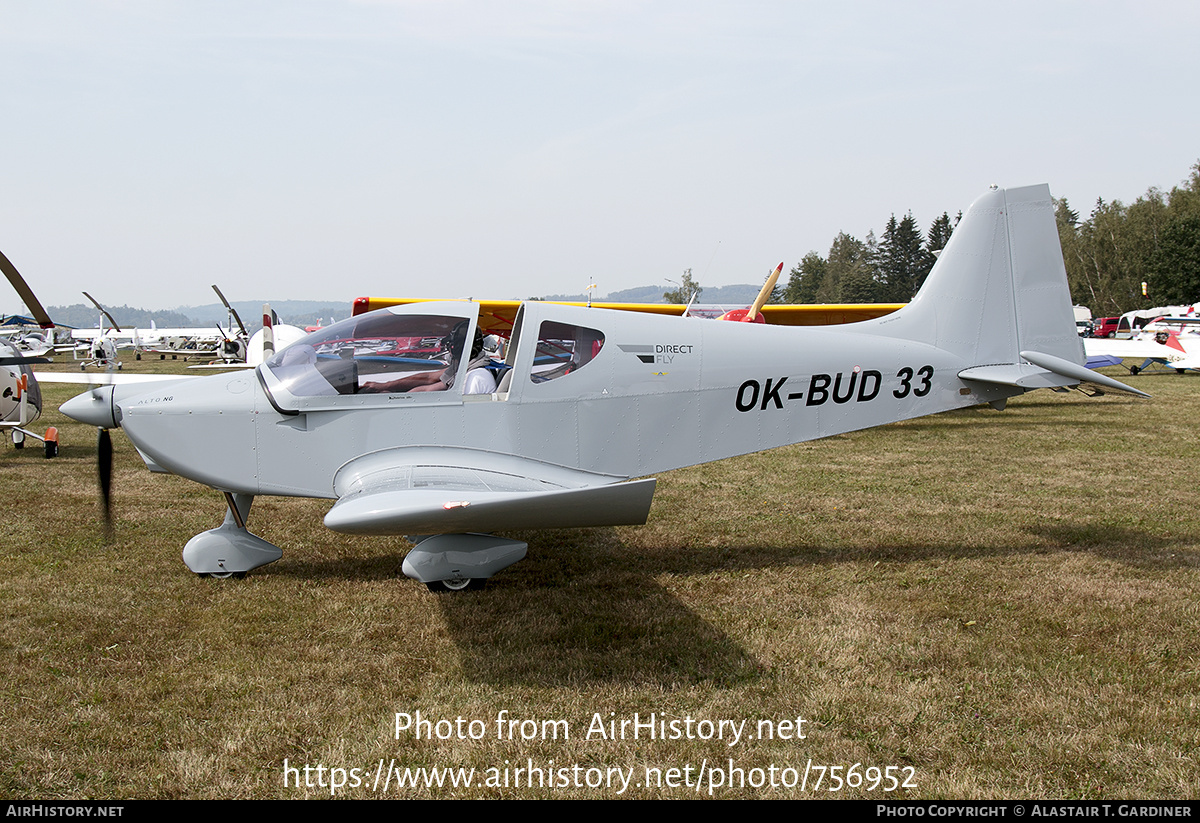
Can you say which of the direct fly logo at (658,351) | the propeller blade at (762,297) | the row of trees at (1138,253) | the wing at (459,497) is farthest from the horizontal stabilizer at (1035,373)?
the row of trees at (1138,253)

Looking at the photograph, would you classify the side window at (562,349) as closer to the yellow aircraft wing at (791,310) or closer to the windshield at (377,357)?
the windshield at (377,357)

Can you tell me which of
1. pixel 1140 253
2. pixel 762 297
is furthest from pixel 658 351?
pixel 1140 253

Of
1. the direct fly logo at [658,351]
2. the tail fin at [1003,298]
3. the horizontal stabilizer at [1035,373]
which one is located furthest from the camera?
the tail fin at [1003,298]

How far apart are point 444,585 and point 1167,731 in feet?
13.9

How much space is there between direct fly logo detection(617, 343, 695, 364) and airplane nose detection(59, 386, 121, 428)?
11.7ft

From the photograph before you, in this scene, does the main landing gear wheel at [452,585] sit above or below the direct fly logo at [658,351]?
below

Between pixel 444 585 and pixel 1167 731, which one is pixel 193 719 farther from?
pixel 1167 731

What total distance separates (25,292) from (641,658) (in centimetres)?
630

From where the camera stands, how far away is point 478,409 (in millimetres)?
5523

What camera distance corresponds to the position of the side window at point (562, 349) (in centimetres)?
565

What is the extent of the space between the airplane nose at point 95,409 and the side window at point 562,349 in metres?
2.92

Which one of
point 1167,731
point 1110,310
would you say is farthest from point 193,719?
point 1110,310

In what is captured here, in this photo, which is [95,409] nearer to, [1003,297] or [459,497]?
[459,497]
